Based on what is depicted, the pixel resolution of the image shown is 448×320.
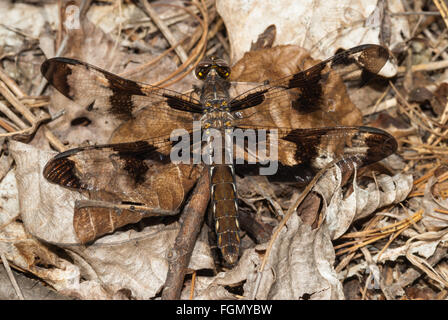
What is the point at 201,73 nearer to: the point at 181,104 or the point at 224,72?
the point at 224,72

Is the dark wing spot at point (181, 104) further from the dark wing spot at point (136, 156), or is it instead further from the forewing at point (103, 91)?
the dark wing spot at point (136, 156)

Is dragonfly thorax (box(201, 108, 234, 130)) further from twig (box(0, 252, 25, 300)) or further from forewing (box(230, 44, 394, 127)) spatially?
twig (box(0, 252, 25, 300))

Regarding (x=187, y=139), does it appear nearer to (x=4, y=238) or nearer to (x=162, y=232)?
(x=162, y=232)

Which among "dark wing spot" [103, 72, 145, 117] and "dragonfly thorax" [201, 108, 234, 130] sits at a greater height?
"dark wing spot" [103, 72, 145, 117]

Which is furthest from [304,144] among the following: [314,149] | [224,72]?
[224,72]

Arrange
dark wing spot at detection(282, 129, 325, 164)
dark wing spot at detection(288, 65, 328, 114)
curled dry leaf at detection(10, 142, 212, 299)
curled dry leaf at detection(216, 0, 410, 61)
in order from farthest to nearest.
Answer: curled dry leaf at detection(216, 0, 410, 61) → dark wing spot at detection(288, 65, 328, 114) → dark wing spot at detection(282, 129, 325, 164) → curled dry leaf at detection(10, 142, 212, 299)

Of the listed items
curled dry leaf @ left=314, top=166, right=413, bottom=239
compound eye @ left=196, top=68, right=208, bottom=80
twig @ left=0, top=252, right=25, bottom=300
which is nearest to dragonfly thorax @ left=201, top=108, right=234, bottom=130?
compound eye @ left=196, top=68, right=208, bottom=80

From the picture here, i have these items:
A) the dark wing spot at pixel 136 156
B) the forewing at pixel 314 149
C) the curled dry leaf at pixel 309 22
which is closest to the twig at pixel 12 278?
the dark wing spot at pixel 136 156

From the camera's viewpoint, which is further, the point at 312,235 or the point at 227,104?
the point at 227,104
